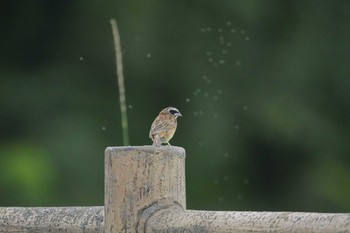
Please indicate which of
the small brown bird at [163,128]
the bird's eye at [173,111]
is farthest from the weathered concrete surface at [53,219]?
→ the bird's eye at [173,111]

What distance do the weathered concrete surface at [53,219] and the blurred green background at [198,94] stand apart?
14.9 ft

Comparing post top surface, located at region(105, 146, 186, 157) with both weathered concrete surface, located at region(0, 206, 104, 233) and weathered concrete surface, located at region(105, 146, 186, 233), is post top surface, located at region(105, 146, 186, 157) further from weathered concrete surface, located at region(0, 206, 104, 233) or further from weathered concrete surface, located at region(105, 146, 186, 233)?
weathered concrete surface, located at region(0, 206, 104, 233)

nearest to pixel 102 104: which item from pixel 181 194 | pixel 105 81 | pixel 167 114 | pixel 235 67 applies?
pixel 105 81

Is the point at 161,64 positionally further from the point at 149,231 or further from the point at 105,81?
the point at 149,231

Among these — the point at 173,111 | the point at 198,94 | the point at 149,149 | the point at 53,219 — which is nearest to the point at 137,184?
the point at 149,149

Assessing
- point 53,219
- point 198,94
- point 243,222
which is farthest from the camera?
point 198,94

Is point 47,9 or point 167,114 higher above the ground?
point 47,9

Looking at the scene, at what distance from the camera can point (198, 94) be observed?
8.40 meters

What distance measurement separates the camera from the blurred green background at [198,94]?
8.30m

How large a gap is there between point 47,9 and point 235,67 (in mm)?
1048

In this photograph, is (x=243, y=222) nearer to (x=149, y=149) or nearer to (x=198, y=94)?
(x=149, y=149)

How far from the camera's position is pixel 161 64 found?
8.29 meters

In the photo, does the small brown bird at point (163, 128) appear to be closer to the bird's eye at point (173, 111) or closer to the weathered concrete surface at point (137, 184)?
the bird's eye at point (173, 111)

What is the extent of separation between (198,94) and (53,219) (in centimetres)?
486
